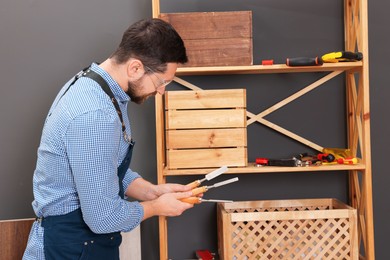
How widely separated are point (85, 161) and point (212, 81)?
128cm

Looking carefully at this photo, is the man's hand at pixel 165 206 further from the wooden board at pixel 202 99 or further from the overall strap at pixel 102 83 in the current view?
the wooden board at pixel 202 99

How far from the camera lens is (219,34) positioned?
7.55 feet

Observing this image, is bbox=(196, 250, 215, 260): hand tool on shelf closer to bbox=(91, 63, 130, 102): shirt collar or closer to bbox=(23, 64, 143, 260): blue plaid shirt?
bbox=(23, 64, 143, 260): blue plaid shirt

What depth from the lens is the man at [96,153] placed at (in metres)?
1.48

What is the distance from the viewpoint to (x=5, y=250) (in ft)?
7.33

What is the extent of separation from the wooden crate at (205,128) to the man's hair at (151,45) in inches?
25.0

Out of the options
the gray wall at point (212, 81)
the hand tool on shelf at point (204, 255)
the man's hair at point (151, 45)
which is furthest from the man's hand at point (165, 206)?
the gray wall at point (212, 81)

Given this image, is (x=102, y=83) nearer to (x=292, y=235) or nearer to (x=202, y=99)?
(x=202, y=99)

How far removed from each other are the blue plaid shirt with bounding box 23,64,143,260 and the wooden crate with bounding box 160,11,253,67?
0.74 m

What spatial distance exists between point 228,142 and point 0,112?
1.17m

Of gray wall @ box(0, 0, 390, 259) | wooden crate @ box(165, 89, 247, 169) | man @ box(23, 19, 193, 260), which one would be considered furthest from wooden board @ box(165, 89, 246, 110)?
man @ box(23, 19, 193, 260)

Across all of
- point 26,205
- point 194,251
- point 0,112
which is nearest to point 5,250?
point 26,205

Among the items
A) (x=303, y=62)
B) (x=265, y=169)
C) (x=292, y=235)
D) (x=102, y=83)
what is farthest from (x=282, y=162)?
(x=102, y=83)

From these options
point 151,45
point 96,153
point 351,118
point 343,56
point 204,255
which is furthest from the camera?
point 351,118
